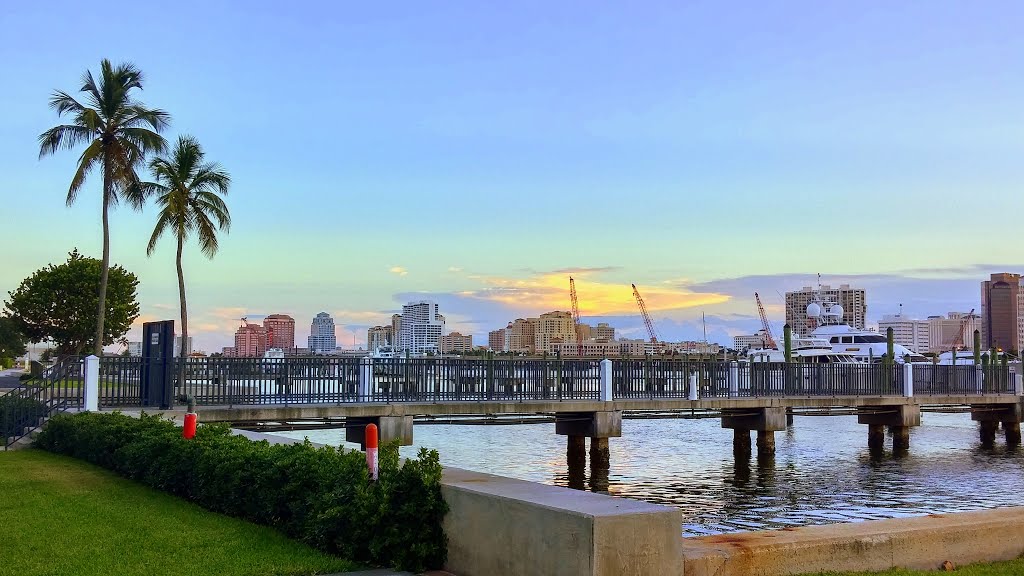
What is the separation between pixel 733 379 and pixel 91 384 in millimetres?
21427

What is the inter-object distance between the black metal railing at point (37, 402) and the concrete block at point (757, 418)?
21.8 metres

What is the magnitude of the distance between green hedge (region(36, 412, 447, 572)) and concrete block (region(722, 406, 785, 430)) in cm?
2321

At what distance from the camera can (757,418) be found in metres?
34.2

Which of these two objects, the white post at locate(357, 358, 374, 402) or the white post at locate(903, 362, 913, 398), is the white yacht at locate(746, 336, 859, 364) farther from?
the white post at locate(357, 358, 374, 402)

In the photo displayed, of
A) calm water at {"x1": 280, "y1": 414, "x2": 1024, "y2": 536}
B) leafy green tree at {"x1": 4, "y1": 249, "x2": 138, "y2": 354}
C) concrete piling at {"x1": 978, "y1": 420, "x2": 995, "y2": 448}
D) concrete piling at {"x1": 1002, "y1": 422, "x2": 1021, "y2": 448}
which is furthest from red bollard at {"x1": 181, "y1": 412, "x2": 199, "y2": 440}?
leafy green tree at {"x1": 4, "y1": 249, "x2": 138, "y2": 354}

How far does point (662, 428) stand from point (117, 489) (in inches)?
1552

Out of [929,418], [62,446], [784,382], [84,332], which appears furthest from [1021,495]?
[84,332]

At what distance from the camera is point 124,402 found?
2358 cm

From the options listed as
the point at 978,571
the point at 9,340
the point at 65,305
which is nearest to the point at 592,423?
the point at 978,571

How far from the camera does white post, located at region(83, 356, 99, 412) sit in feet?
71.7

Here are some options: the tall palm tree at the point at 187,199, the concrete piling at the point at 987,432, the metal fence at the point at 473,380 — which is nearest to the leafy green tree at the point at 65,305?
the tall palm tree at the point at 187,199

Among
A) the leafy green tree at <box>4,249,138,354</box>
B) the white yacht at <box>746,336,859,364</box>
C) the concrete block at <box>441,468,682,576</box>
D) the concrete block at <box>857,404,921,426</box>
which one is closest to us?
the concrete block at <box>441,468,682,576</box>

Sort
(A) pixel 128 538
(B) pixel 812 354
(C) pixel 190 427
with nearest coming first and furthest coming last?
(A) pixel 128 538
(C) pixel 190 427
(B) pixel 812 354

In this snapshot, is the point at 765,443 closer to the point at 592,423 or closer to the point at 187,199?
the point at 592,423
